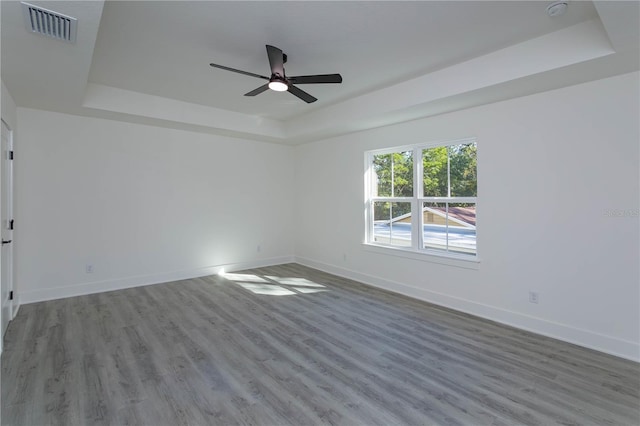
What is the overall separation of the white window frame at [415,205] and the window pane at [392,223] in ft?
0.21

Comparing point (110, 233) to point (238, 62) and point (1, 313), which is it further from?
point (238, 62)

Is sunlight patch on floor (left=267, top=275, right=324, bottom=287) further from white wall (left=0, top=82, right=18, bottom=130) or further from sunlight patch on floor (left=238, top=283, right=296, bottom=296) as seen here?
white wall (left=0, top=82, right=18, bottom=130)

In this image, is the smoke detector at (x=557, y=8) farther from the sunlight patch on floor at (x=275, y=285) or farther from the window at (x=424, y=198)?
the sunlight patch on floor at (x=275, y=285)

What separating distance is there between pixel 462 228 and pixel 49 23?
14.4 ft

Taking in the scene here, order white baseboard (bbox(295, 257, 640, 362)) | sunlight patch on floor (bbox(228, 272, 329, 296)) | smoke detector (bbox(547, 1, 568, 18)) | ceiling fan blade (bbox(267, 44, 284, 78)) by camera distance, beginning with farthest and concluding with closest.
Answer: sunlight patch on floor (bbox(228, 272, 329, 296))
white baseboard (bbox(295, 257, 640, 362))
ceiling fan blade (bbox(267, 44, 284, 78))
smoke detector (bbox(547, 1, 568, 18))

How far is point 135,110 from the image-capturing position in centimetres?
443

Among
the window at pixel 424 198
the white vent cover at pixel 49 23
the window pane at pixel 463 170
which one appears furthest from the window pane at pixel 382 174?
the white vent cover at pixel 49 23

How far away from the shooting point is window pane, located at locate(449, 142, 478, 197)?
Result: 156 inches

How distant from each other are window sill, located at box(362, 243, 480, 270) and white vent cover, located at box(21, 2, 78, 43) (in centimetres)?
426

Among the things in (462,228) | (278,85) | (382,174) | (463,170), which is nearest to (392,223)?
(382,174)

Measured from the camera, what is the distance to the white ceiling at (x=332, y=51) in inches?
95.7

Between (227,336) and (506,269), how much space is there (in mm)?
3147

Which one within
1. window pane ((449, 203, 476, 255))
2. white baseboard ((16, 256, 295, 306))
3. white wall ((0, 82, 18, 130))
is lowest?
white baseboard ((16, 256, 295, 306))

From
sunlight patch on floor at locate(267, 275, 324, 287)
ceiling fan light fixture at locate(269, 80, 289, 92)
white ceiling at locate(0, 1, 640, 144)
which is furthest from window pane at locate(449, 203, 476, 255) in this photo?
ceiling fan light fixture at locate(269, 80, 289, 92)
